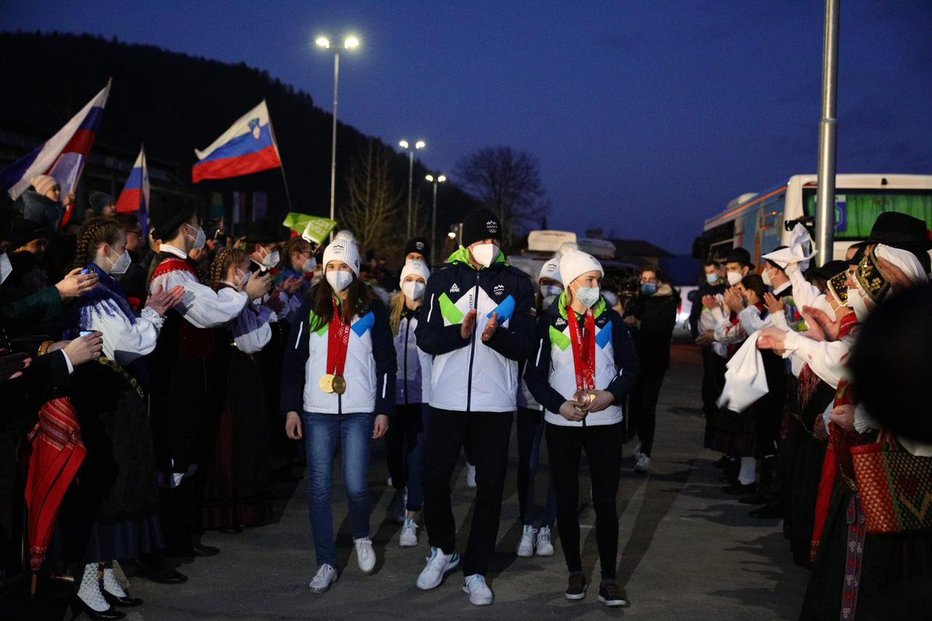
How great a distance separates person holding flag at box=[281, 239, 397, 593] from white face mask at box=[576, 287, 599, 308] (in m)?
1.33

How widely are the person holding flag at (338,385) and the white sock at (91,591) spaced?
1346mm

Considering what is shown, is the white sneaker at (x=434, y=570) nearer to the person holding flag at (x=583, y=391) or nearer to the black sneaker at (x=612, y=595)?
the person holding flag at (x=583, y=391)

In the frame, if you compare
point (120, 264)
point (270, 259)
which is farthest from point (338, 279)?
point (270, 259)

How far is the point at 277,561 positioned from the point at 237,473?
1008 millimetres

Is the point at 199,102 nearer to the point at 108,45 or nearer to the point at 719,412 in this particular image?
the point at 108,45

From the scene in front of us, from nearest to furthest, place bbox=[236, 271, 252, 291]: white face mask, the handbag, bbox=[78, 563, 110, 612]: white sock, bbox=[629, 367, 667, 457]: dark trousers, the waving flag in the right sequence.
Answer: the handbag → bbox=[78, 563, 110, 612]: white sock → bbox=[236, 271, 252, 291]: white face mask → bbox=[629, 367, 667, 457]: dark trousers → the waving flag

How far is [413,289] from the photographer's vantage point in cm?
856

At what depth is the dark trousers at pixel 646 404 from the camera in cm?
1094

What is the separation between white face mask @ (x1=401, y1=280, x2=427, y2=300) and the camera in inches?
337

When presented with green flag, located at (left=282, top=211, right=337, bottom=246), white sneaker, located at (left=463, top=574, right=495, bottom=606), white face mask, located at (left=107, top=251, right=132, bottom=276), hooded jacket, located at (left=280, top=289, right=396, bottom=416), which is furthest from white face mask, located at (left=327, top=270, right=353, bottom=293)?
green flag, located at (left=282, top=211, right=337, bottom=246)

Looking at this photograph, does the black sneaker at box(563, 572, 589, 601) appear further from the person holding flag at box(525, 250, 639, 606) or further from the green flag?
the green flag

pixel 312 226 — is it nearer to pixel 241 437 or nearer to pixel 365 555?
pixel 241 437

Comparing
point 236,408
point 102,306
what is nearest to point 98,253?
point 102,306

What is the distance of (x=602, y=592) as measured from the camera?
6270mm
